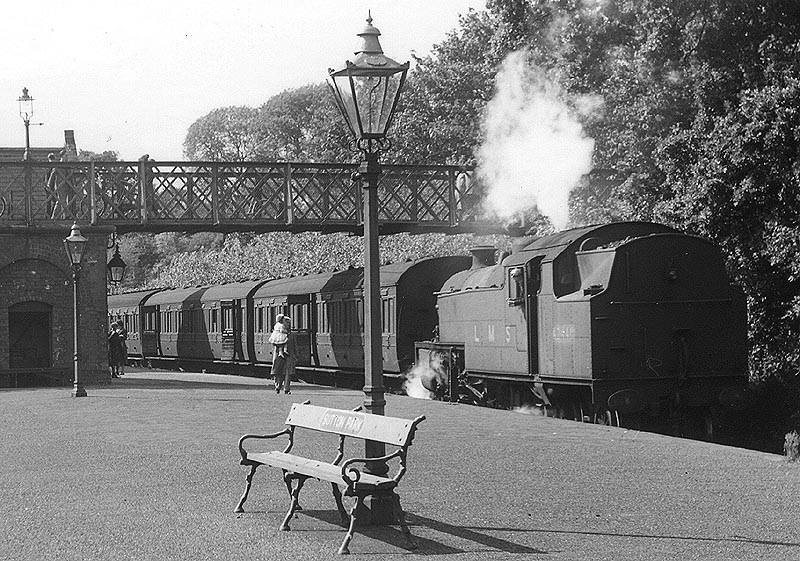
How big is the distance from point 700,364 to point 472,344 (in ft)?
17.3

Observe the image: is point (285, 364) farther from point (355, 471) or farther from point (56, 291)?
point (355, 471)

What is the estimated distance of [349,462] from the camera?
9.06 m

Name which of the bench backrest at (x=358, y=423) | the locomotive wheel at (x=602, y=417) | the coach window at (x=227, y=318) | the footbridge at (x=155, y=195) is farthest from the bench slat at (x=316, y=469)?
the coach window at (x=227, y=318)

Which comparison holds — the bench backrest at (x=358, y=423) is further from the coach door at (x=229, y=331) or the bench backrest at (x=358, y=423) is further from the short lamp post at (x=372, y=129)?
the coach door at (x=229, y=331)

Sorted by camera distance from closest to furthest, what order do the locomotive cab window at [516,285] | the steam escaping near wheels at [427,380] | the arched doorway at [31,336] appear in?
the locomotive cab window at [516,285], the steam escaping near wheels at [427,380], the arched doorway at [31,336]

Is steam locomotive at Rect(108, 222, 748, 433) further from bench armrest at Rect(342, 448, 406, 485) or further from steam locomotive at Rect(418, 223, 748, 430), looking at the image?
bench armrest at Rect(342, 448, 406, 485)

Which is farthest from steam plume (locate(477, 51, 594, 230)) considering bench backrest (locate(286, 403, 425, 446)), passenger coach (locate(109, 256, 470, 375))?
bench backrest (locate(286, 403, 425, 446))

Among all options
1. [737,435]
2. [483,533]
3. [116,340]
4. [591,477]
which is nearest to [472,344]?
[737,435]

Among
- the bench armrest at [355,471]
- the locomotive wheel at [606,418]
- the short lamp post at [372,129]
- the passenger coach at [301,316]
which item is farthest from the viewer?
the passenger coach at [301,316]

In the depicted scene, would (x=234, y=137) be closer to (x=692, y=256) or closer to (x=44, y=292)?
(x=44, y=292)

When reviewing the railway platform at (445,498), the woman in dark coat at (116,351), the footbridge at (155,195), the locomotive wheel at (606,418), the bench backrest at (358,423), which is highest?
the footbridge at (155,195)

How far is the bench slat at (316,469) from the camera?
908 cm

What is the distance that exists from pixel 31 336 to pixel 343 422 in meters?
25.2

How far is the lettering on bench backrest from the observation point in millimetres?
9867
